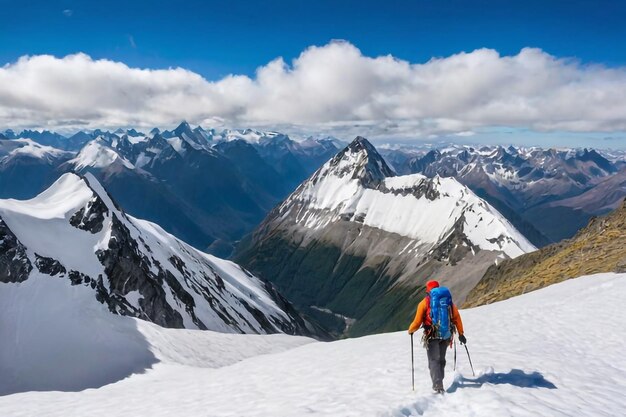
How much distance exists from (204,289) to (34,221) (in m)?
62.2

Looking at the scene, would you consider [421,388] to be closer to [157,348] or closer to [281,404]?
[281,404]

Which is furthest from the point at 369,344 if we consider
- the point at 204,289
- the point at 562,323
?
the point at 204,289

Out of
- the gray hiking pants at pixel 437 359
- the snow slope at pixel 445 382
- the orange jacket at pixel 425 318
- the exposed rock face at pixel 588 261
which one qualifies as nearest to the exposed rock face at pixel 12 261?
the snow slope at pixel 445 382

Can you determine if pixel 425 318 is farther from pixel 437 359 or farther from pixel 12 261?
pixel 12 261

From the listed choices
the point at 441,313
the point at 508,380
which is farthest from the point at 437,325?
the point at 508,380

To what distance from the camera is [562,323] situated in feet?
103

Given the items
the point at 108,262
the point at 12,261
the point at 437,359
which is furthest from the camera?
the point at 108,262

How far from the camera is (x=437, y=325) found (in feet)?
58.7

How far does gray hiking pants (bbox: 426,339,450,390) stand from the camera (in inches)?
687

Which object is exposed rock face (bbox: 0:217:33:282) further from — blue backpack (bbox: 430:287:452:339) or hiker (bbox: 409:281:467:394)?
blue backpack (bbox: 430:287:452:339)

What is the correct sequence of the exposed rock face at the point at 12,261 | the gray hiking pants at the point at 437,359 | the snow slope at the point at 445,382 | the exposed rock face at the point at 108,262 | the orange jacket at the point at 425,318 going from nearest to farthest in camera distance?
the snow slope at the point at 445,382 < the gray hiking pants at the point at 437,359 < the orange jacket at the point at 425,318 < the exposed rock face at the point at 12,261 < the exposed rock face at the point at 108,262

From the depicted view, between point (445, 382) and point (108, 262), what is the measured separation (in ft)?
389

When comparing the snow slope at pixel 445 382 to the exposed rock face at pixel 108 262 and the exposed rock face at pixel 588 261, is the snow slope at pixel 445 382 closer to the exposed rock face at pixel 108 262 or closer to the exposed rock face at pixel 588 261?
the exposed rock face at pixel 588 261

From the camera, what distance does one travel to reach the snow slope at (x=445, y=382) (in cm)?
1622
